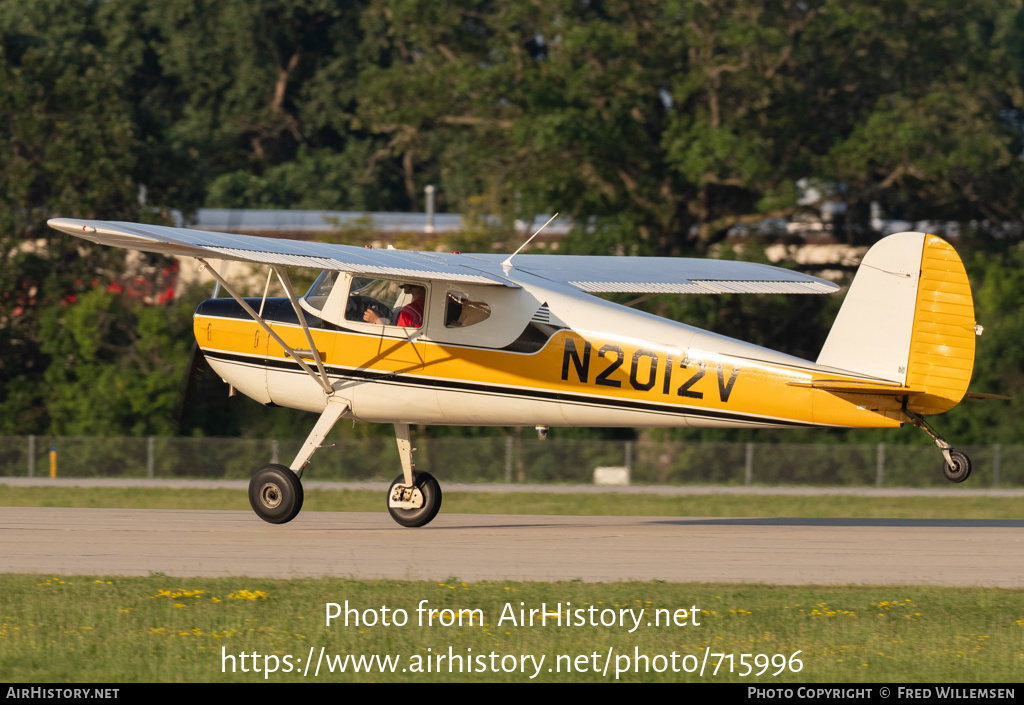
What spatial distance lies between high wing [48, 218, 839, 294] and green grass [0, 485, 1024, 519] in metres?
6.14

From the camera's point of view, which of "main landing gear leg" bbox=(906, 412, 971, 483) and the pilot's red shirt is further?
the pilot's red shirt

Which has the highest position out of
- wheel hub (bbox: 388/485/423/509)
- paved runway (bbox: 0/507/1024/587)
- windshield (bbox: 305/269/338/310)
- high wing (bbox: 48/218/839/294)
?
high wing (bbox: 48/218/839/294)

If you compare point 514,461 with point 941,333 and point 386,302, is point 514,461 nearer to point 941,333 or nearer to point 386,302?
point 386,302

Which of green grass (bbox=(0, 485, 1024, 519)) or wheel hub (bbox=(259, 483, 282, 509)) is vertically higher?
wheel hub (bbox=(259, 483, 282, 509))

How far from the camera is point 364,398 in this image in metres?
16.0

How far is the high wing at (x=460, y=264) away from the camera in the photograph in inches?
526

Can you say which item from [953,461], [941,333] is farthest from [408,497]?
[941,333]

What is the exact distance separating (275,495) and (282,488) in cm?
17

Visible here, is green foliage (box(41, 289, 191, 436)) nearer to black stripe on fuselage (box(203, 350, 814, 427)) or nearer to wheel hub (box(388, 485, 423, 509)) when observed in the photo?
black stripe on fuselage (box(203, 350, 814, 427))

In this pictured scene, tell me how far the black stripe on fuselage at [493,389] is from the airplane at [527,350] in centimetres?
2

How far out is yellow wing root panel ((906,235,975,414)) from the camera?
13695 mm

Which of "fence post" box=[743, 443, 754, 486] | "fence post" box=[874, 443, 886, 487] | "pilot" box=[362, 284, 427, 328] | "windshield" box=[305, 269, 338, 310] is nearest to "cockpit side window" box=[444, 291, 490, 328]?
"pilot" box=[362, 284, 427, 328]

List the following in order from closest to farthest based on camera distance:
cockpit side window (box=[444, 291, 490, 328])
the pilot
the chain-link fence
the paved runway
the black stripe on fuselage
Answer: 1. the paved runway
2. the black stripe on fuselage
3. cockpit side window (box=[444, 291, 490, 328])
4. the pilot
5. the chain-link fence

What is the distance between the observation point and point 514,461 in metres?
33.6
